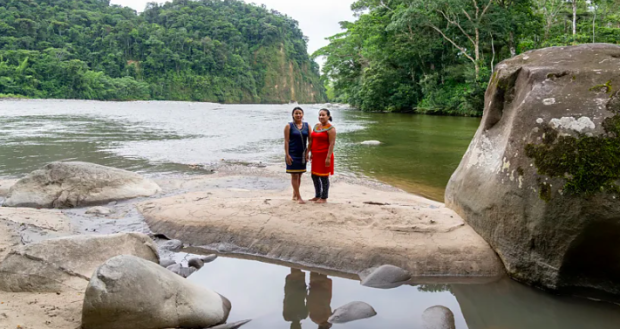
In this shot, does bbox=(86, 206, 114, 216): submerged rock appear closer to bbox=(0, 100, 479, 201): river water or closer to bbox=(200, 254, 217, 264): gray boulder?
bbox=(200, 254, 217, 264): gray boulder

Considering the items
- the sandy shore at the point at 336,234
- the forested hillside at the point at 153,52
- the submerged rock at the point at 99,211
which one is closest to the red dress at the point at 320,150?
the sandy shore at the point at 336,234

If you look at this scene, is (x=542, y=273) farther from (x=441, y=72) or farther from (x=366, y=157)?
(x=441, y=72)

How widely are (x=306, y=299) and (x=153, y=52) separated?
A: 83.3 m

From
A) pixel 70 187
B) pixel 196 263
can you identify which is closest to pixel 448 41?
pixel 70 187

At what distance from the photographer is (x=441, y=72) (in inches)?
1337

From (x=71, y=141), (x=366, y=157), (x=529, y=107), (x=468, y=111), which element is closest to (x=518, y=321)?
(x=529, y=107)

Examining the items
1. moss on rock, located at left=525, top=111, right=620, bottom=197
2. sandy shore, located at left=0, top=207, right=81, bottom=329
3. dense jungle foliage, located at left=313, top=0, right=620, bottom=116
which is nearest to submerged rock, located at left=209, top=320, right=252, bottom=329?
sandy shore, located at left=0, top=207, right=81, bottom=329

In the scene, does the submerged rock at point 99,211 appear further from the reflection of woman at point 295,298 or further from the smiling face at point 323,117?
the smiling face at point 323,117

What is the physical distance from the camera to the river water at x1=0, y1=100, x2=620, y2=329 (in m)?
3.42

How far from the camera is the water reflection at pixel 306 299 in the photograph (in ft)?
11.0

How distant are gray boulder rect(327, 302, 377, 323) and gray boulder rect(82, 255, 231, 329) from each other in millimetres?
892

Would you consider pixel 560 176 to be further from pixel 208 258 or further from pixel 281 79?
pixel 281 79

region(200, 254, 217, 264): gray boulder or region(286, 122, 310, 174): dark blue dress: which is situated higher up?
region(286, 122, 310, 174): dark blue dress

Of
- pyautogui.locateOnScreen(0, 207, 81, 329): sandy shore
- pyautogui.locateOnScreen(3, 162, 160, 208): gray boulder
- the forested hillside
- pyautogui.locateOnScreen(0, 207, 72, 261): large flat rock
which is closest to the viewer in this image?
pyautogui.locateOnScreen(0, 207, 81, 329): sandy shore
